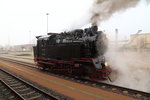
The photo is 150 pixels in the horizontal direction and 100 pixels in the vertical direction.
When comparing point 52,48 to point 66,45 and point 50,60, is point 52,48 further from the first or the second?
point 66,45

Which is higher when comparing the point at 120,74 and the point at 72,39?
the point at 72,39

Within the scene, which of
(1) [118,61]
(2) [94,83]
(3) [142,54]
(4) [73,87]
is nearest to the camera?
(4) [73,87]

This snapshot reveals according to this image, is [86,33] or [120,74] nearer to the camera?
[86,33]

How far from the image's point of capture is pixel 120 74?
1067cm

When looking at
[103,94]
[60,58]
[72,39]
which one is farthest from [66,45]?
[103,94]

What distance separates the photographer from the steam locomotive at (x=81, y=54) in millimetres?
8656

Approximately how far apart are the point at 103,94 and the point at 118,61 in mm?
4233

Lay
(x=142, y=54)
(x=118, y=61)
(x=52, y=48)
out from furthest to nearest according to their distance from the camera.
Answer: (x=142, y=54) < (x=52, y=48) < (x=118, y=61)

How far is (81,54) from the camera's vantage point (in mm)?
9094

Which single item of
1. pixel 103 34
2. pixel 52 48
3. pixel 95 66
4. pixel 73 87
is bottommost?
pixel 73 87

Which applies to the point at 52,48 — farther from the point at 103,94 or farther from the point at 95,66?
the point at 103,94

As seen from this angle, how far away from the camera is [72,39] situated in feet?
32.3

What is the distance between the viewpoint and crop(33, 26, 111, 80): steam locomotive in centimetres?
866

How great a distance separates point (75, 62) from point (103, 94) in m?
3.45
